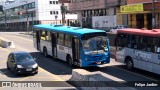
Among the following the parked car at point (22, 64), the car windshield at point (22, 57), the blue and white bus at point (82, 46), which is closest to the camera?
the parked car at point (22, 64)

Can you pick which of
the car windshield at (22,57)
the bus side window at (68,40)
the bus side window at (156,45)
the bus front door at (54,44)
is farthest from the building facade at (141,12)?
the bus side window at (156,45)

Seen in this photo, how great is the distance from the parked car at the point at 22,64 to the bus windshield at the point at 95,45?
349 cm

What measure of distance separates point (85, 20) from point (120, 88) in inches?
2764

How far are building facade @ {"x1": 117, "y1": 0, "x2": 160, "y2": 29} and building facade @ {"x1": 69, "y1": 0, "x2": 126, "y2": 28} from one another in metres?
6.93

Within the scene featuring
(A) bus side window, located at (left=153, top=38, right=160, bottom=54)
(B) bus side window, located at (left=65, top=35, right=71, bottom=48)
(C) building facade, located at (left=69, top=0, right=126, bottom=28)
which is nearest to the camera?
(A) bus side window, located at (left=153, top=38, right=160, bottom=54)

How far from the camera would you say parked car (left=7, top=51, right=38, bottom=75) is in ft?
70.9

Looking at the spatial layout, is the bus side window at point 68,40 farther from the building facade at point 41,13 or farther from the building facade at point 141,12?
the building facade at point 41,13

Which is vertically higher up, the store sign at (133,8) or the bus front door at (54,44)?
the store sign at (133,8)

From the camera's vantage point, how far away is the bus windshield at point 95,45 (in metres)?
22.6

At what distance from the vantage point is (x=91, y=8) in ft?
253

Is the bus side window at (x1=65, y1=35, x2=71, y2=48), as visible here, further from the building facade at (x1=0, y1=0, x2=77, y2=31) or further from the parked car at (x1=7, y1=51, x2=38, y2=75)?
the building facade at (x1=0, y1=0, x2=77, y2=31)

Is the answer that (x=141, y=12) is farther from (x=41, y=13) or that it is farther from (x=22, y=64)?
(x=41, y=13)

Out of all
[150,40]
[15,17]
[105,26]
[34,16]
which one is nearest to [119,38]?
[150,40]

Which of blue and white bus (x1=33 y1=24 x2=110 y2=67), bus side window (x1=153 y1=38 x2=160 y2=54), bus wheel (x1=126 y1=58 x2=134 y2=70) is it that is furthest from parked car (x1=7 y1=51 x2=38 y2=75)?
bus side window (x1=153 y1=38 x2=160 y2=54)
